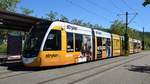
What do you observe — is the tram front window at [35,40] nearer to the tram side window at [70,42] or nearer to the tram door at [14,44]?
the tram side window at [70,42]

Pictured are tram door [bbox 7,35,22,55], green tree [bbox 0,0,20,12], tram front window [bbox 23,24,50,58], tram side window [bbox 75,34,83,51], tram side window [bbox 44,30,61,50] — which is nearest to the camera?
tram front window [bbox 23,24,50,58]

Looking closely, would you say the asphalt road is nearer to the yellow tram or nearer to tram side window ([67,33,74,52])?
the yellow tram

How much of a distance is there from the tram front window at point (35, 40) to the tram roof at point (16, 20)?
2.17 m

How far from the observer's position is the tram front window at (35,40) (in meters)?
21.0

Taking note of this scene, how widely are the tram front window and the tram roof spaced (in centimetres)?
217

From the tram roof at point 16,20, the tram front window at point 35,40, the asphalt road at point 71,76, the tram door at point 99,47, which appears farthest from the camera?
the tram door at point 99,47

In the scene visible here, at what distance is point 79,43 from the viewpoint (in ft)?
85.4

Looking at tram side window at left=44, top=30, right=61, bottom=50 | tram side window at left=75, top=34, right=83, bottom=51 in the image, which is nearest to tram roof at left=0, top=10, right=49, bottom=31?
tram side window at left=75, top=34, right=83, bottom=51

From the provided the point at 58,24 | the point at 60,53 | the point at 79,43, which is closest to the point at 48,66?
the point at 60,53

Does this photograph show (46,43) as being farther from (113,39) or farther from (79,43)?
(113,39)

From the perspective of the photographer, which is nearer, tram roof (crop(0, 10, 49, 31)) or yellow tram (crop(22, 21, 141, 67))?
yellow tram (crop(22, 21, 141, 67))

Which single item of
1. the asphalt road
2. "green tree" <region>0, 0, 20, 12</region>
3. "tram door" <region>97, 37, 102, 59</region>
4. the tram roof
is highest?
"green tree" <region>0, 0, 20, 12</region>

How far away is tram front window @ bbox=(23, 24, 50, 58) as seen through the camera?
68.9 feet

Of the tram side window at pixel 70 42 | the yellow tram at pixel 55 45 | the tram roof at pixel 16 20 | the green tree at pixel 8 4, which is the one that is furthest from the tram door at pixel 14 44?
the green tree at pixel 8 4
